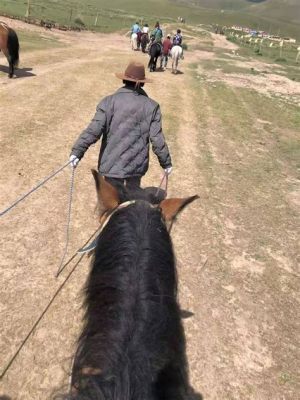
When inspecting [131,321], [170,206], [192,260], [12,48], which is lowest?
[192,260]

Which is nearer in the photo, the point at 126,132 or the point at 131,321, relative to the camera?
the point at 131,321

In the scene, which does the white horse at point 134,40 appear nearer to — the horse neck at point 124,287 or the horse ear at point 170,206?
the horse ear at point 170,206

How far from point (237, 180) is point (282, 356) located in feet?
18.0

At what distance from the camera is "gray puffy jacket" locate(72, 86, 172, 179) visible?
4.96 metres

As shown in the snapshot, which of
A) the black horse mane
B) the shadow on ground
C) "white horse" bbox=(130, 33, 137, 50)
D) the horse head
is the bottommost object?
the shadow on ground

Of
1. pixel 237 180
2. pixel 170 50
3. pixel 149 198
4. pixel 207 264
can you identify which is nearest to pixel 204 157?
pixel 237 180

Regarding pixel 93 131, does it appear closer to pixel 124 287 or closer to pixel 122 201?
pixel 122 201

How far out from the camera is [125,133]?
16.7 ft

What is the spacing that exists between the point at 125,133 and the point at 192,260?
246 centimetres

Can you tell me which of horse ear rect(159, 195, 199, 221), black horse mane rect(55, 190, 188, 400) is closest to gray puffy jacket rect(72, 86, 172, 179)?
horse ear rect(159, 195, 199, 221)

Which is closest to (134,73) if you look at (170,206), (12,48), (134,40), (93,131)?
(93,131)

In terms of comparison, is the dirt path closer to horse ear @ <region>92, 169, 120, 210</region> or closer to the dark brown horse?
horse ear @ <region>92, 169, 120, 210</region>

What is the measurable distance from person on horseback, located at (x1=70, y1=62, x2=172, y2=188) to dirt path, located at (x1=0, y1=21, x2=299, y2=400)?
1558mm

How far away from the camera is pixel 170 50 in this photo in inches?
931
